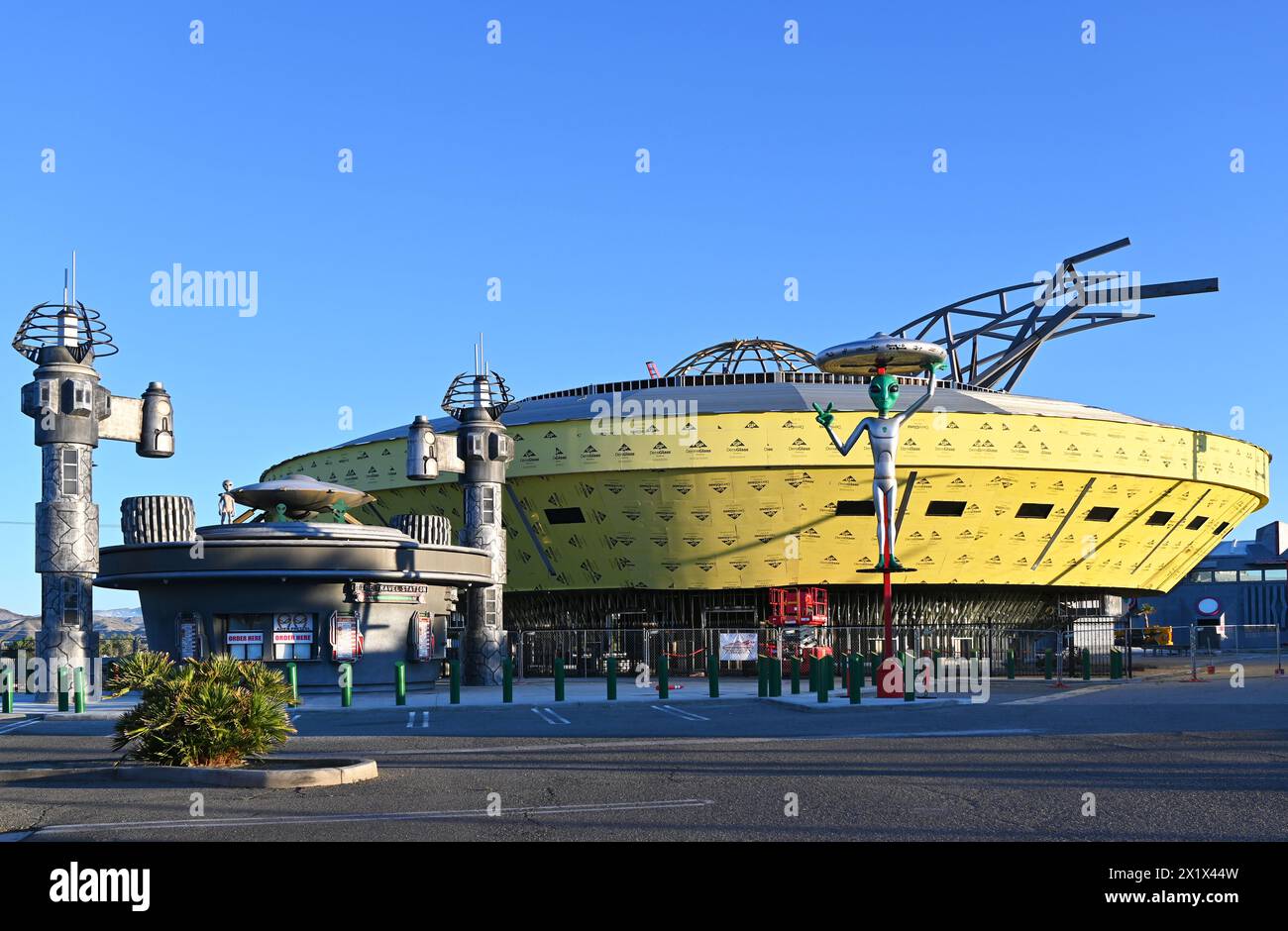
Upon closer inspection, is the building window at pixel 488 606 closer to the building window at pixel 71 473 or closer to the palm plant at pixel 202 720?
the building window at pixel 71 473

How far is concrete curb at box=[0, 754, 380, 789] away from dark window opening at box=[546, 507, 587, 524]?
1621 inches

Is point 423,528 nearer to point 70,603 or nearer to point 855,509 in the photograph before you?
point 70,603

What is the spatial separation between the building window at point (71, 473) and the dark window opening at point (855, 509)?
30.7 m

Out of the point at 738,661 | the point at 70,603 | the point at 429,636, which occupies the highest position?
the point at 70,603

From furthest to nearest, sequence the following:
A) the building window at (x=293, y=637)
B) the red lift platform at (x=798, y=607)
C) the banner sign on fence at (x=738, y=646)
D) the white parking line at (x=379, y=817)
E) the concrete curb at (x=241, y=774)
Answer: the red lift platform at (x=798, y=607) < the banner sign on fence at (x=738, y=646) < the building window at (x=293, y=637) < the concrete curb at (x=241, y=774) < the white parking line at (x=379, y=817)

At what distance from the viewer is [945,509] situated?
56.6 metres

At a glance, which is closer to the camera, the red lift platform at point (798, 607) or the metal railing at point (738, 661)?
the metal railing at point (738, 661)

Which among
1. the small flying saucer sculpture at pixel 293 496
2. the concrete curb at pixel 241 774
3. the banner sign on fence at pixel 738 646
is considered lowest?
the banner sign on fence at pixel 738 646

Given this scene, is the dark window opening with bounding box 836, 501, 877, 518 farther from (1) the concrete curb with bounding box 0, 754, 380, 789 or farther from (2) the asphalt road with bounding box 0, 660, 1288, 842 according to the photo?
(1) the concrete curb with bounding box 0, 754, 380, 789

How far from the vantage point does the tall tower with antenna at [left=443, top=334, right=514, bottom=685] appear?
42688mm

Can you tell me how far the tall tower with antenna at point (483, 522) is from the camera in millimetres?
42688

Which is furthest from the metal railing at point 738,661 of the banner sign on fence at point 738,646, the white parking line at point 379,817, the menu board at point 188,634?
the white parking line at point 379,817

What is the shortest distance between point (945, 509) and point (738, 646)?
15.2 m

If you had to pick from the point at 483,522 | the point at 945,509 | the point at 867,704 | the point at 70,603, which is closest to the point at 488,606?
the point at 483,522
